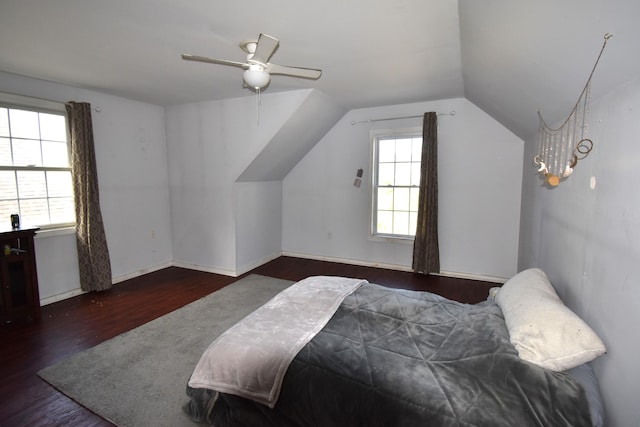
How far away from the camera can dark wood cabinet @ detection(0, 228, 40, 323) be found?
279cm

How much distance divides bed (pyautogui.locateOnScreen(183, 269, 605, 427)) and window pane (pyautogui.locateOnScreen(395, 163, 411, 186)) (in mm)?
2777

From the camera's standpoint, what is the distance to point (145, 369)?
2240 mm

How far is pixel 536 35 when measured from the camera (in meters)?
1.47

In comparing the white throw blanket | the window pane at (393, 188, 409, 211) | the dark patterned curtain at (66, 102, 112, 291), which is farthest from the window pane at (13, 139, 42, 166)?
the window pane at (393, 188, 409, 211)

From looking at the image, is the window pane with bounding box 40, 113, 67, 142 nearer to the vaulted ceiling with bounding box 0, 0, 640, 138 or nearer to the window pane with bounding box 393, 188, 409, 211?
the vaulted ceiling with bounding box 0, 0, 640, 138

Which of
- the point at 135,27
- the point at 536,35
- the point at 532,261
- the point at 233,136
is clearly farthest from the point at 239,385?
the point at 233,136

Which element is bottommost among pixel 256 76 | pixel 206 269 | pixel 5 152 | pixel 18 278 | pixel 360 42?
pixel 206 269

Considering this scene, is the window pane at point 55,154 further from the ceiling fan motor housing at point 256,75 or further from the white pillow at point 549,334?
the white pillow at point 549,334

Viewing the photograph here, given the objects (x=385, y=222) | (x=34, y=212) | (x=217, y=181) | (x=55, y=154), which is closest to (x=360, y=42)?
(x=217, y=181)

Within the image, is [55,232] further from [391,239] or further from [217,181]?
[391,239]

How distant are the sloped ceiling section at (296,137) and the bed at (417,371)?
268cm

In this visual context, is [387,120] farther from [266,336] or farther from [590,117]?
[266,336]

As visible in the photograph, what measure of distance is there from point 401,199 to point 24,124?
184 inches

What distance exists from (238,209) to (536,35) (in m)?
3.70
